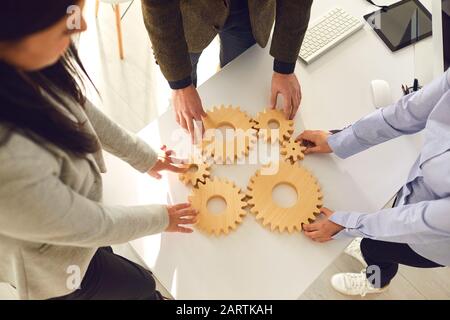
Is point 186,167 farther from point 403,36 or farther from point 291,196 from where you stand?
point 403,36

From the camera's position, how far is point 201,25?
4.05 feet

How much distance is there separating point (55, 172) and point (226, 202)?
54 cm

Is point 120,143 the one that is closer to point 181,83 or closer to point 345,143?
point 181,83

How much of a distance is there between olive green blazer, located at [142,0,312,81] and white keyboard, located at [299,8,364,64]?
165mm

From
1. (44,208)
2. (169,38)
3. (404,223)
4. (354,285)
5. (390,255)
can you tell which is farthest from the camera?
(354,285)

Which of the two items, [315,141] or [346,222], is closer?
[346,222]

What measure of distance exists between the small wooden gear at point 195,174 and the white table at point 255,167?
23 mm

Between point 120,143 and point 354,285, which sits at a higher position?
point 120,143

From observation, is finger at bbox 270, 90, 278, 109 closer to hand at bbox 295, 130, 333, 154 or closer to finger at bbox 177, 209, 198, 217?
hand at bbox 295, 130, 333, 154

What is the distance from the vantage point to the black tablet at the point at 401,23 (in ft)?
4.65

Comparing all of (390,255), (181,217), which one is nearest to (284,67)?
(181,217)

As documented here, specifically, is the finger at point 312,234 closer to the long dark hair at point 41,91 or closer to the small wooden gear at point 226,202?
the small wooden gear at point 226,202

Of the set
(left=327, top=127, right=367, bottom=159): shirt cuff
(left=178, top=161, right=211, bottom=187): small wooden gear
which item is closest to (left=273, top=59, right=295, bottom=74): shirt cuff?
(left=327, top=127, right=367, bottom=159): shirt cuff

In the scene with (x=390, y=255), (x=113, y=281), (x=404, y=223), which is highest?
(x=404, y=223)
